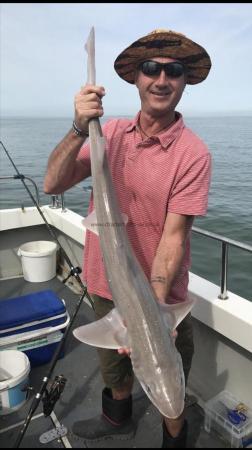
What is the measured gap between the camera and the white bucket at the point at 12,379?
3568mm

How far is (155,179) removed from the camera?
268 cm

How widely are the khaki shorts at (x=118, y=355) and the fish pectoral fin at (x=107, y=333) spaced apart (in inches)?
26.1

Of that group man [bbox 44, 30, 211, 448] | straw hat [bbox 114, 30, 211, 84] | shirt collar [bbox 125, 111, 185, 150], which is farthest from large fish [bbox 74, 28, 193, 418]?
straw hat [bbox 114, 30, 211, 84]

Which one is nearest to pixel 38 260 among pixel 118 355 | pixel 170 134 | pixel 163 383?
pixel 118 355

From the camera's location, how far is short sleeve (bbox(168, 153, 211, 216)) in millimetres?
2611

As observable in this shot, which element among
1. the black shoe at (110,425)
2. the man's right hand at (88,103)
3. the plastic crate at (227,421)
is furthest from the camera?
the black shoe at (110,425)

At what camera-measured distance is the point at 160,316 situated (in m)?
2.20

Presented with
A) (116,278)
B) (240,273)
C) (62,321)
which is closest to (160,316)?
(116,278)

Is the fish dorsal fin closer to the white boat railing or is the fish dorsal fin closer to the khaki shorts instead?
the khaki shorts

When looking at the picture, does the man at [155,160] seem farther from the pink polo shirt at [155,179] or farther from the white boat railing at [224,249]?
the white boat railing at [224,249]

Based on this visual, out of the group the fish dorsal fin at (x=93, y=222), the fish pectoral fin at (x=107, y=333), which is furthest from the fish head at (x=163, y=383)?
the fish dorsal fin at (x=93, y=222)

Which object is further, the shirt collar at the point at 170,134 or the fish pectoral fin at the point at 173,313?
the shirt collar at the point at 170,134

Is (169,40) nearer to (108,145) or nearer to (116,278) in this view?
(108,145)

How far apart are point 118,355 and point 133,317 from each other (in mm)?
1105
